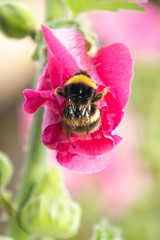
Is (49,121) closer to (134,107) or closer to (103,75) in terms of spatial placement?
(103,75)

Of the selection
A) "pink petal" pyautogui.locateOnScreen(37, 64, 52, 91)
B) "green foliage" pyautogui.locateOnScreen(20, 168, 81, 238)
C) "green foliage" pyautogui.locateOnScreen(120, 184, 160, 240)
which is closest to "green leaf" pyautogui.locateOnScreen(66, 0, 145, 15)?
"pink petal" pyautogui.locateOnScreen(37, 64, 52, 91)

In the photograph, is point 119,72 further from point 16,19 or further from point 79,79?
point 16,19

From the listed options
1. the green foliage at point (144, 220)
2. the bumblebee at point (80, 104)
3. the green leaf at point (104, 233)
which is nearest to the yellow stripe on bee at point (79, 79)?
the bumblebee at point (80, 104)

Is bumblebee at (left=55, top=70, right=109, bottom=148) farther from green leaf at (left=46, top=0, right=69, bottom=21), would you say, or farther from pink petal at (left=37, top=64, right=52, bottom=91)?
green leaf at (left=46, top=0, right=69, bottom=21)

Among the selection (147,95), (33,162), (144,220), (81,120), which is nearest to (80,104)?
(81,120)

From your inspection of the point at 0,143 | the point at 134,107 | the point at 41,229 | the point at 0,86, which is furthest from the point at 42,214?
the point at 0,86

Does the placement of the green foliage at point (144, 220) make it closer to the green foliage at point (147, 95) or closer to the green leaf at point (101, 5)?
the green foliage at point (147, 95)
